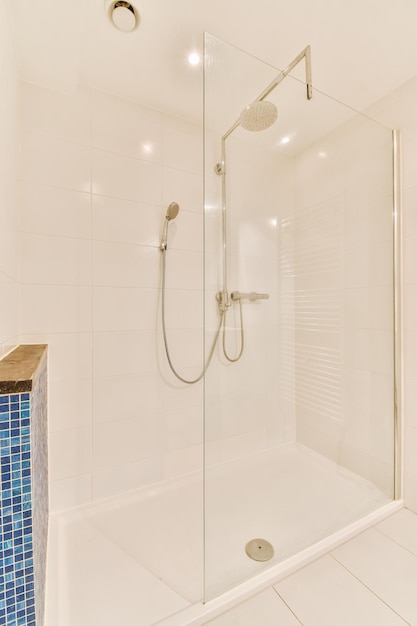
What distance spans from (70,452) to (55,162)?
137 centimetres

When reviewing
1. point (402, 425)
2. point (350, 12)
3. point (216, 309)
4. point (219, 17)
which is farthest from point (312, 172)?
point (402, 425)

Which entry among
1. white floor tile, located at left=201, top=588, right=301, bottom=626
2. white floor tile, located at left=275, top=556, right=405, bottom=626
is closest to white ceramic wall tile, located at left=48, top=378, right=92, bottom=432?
white floor tile, located at left=201, top=588, right=301, bottom=626

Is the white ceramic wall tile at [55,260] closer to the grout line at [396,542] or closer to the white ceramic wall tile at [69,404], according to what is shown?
the white ceramic wall tile at [69,404]

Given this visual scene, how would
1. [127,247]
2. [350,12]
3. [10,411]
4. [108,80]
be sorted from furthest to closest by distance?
1. [127,247]
2. [108,80]
3. [350,12]
4. [10,411]

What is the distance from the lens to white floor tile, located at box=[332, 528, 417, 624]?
0.95m

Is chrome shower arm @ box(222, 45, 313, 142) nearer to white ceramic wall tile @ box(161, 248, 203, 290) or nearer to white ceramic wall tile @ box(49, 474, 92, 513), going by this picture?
white ceramic wall tile @ box(161, 248, 203, 290)

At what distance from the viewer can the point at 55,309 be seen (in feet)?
4.37

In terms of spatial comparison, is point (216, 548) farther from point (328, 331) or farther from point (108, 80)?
point (108, 80)

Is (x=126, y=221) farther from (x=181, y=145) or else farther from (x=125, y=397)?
(x=125, y=397)

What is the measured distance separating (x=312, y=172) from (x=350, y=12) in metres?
0.70

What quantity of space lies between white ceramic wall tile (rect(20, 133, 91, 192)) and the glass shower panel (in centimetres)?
61

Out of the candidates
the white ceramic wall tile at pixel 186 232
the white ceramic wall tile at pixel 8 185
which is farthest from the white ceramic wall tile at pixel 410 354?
the white ceramic wall tile at pixel 8 185

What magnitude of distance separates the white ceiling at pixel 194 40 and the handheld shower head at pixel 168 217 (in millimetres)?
552

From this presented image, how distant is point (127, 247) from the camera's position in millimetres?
1497
